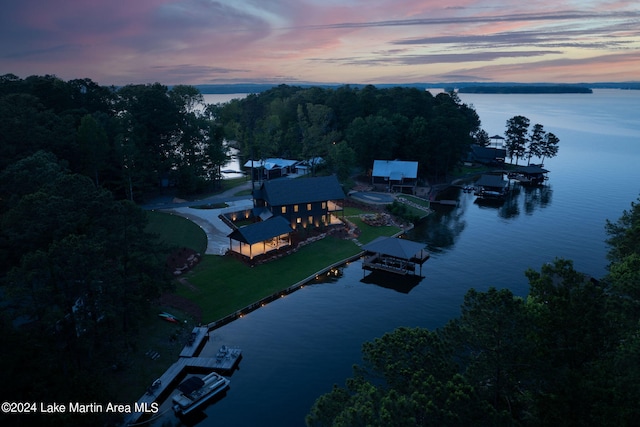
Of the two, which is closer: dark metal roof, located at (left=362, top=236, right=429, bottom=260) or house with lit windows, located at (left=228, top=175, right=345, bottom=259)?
dark metal roof, located at (left=362, top=236, right=429, bottom=260)

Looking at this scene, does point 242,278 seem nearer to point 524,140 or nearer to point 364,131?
point 364,131

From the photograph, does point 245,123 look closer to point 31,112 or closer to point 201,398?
point 31,112

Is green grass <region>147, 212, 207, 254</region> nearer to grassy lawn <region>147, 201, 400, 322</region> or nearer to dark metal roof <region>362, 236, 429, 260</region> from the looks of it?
grassy lawn <region>147, 201, 400, 322</region>

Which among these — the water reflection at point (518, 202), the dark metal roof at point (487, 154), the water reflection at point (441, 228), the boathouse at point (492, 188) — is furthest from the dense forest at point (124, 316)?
the dark metal roof at point (487, 154)

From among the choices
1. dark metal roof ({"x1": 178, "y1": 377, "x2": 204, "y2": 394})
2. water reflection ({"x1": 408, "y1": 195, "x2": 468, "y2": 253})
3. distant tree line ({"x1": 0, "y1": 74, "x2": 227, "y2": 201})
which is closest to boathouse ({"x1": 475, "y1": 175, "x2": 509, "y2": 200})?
water reflection ({"x1": 408, "y1": 195, "x2": 468, "y2": 253})

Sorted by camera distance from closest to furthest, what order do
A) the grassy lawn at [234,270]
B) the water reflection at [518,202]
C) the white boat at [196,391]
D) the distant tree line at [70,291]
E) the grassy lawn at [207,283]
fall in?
the distant tree line at [70,291] < the white boat at [196,391] < the grassy lawn at [207,283] < the grassy lawn at [234,270] < the water reflection at [518,202]

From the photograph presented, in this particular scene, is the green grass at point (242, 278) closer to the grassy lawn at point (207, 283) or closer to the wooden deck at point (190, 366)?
the grassy lawn at point (207, 283)

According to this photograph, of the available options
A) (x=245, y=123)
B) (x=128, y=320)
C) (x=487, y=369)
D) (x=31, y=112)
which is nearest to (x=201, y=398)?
(x=128, y=320)
